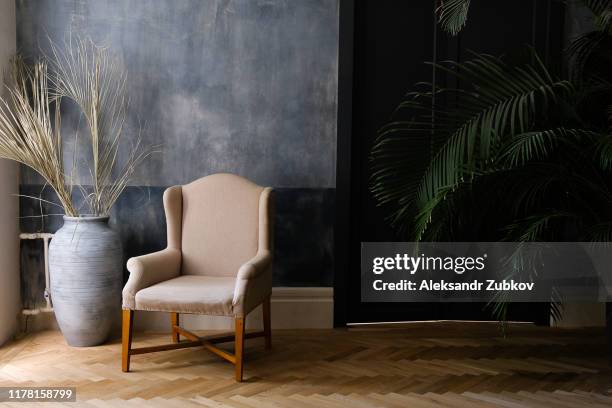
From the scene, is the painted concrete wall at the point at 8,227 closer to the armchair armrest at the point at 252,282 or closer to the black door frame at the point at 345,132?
the armchair armrest at the point at 252,282

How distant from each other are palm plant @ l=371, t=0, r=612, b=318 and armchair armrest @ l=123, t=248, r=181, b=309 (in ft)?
3.95

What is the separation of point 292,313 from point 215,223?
0.82 m

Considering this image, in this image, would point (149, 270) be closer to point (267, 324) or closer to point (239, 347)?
point (239, 347)

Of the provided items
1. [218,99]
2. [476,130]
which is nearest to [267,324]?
[218,99]

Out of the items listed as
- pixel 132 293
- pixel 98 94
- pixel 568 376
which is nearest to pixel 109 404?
pixel 132 293

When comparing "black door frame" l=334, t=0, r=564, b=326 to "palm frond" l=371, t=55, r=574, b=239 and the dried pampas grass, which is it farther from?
the dried pampas grass

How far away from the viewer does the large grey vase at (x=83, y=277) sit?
326cm

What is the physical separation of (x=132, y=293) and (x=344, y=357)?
3.72 ft

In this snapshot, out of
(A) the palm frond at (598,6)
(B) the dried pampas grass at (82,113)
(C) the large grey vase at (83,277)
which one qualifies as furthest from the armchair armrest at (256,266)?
(A) the palm frond at (598,6)

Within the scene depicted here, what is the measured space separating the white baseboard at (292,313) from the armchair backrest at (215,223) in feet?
1.67

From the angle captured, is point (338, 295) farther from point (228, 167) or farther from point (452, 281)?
point (228, 167)

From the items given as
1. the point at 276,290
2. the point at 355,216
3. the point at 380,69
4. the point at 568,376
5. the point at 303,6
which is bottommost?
the point at 568,376

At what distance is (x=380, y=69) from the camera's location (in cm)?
385

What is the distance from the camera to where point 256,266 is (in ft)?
9.70
